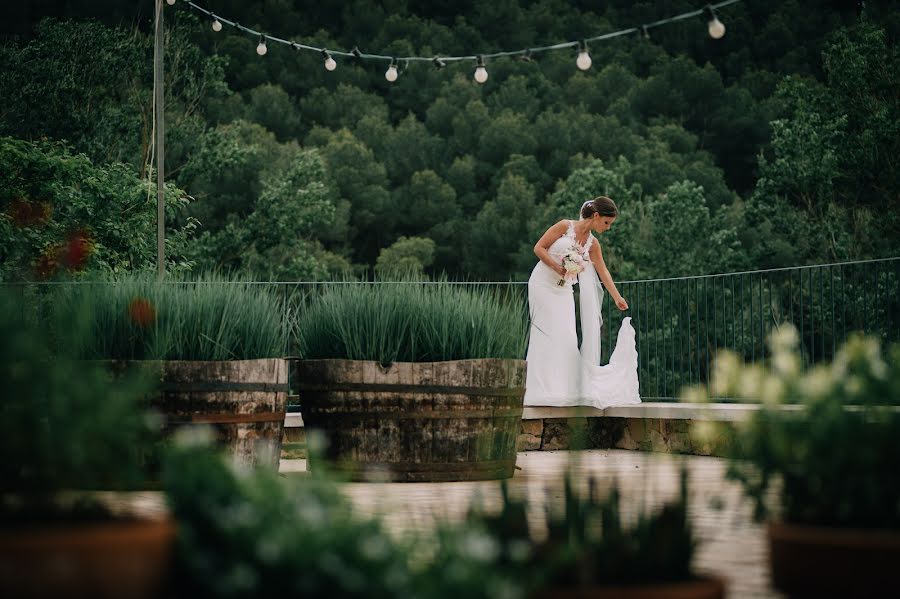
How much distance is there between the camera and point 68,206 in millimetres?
17703

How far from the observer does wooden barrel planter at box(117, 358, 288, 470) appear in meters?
5.42

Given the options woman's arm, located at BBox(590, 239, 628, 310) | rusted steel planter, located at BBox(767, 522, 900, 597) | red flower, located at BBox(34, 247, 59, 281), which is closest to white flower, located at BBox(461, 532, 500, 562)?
rusted steel planter, located at BBox(767, 522, 900, 597)

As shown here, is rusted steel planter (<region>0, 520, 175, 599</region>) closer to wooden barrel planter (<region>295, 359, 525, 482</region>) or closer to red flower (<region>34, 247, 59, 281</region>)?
wooden barrel planter (<region>295, 359, 525, 482</region>)

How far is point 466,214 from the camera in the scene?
42938 millimetres

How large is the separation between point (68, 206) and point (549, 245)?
1088 cm

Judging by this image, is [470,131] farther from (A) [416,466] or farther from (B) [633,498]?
(B) [633,498]

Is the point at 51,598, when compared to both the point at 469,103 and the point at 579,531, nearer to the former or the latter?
the point at 579,531

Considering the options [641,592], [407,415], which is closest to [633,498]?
[641,592]

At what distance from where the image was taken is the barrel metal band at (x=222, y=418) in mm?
5402

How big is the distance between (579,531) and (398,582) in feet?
1.82

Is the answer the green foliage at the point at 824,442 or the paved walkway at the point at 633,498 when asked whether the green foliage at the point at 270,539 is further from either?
the green foliage at the point at 824,442

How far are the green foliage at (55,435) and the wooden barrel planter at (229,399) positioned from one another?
3.15m

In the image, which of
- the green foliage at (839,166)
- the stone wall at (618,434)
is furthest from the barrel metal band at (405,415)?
the green foliage at (839,166)

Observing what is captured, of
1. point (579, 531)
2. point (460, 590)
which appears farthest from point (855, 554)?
point (460, 590)
